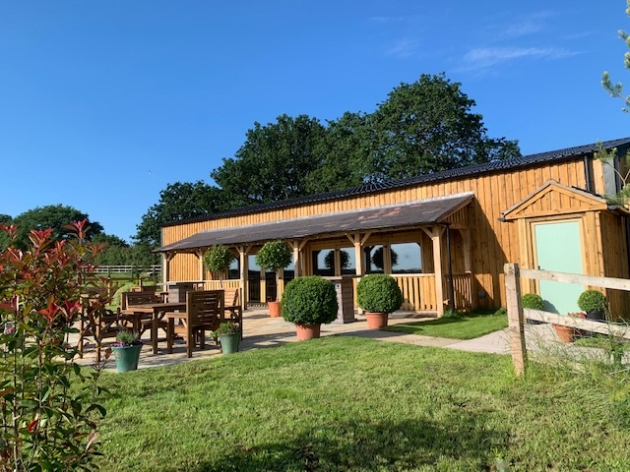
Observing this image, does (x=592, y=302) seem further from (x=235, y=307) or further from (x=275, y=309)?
(x=275, y=309)

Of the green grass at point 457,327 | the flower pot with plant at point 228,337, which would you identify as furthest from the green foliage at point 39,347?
the green grass at point 457,327

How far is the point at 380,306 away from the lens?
9.28m

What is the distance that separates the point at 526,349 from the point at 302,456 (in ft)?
9.04

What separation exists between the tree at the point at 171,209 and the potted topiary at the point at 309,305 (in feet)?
136

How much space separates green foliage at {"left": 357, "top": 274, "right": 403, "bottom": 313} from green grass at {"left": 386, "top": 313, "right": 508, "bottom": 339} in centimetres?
47

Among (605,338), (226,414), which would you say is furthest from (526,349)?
(226,414)

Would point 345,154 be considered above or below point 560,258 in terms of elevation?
above

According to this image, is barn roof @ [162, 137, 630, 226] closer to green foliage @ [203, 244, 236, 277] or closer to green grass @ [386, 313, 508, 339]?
green grass @ [386, 313, 508, 339]

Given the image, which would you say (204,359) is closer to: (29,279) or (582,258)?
(29,279)

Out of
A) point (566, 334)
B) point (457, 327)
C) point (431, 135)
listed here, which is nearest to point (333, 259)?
point (457, 327)

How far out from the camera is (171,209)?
49.2 meters

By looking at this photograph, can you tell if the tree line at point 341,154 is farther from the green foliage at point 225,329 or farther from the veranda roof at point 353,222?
the green foliage at point 225,329

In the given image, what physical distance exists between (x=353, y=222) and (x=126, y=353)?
9258mm

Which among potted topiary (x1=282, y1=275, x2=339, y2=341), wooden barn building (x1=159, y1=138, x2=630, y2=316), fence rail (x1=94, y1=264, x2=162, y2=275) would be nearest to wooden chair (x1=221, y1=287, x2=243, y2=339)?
potted topiary (x1=282, y1=275, x2=339, y2=341)
